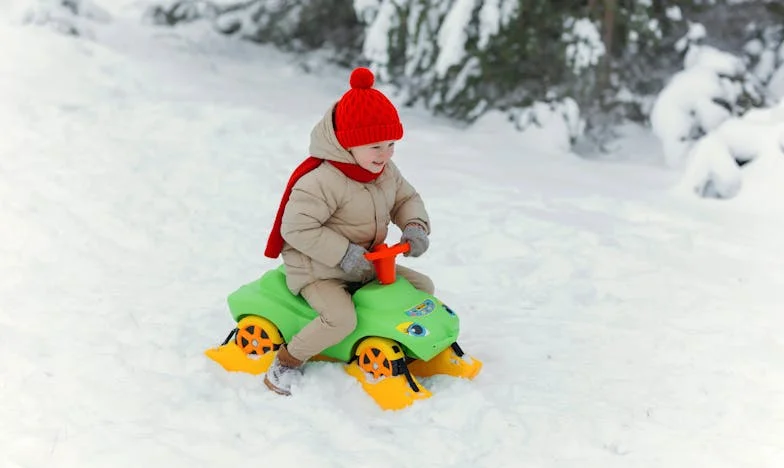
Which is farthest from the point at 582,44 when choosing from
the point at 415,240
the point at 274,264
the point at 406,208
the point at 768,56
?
the point at 415,240

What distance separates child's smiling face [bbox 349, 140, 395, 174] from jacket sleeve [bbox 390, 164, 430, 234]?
0.30m

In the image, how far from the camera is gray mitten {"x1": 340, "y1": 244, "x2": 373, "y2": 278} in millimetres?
3932

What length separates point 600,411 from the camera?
3.88 metres

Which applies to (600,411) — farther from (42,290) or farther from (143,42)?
(143,42)

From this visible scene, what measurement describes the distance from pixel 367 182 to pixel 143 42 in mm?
7275

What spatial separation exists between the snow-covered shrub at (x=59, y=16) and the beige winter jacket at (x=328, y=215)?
655 cm

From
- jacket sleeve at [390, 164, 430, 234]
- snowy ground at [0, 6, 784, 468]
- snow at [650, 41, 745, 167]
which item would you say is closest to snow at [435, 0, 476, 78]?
snowy ground at [0, 6, 784, 468]

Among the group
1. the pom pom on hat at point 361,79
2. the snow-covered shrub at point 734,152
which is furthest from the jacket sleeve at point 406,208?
the snow-covered shrub at point 734,152

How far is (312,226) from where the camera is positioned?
3922mm

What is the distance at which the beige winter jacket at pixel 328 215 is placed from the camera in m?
3.92

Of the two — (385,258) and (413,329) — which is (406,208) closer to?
(385,258)

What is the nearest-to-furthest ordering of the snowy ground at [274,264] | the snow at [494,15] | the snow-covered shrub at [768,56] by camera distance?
the snowy ground at [274,264] < the snow at [494,15] < the snow-covered shrub at [768,56]

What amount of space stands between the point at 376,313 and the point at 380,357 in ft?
0.66

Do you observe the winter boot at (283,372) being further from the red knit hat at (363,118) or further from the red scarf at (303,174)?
the red knit hat at (363,118)
